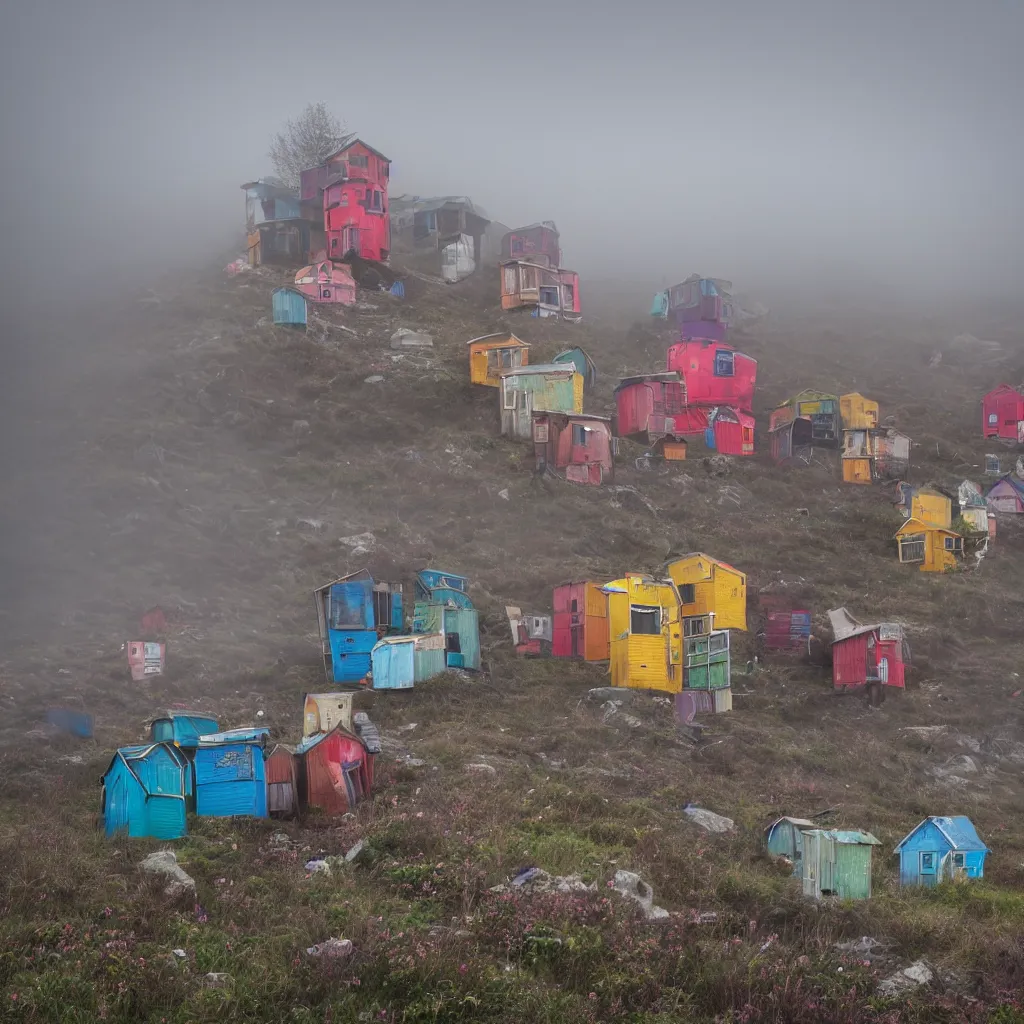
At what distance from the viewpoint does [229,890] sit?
11.9 m

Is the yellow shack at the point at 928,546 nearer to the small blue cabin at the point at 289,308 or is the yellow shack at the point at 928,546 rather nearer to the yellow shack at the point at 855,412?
the yellow shack at the point at 855,412

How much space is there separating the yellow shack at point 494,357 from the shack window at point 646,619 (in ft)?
78.1

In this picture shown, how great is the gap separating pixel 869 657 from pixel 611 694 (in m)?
7.23

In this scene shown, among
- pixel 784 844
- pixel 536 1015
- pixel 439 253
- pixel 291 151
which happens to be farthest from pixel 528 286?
pixel 536 1015

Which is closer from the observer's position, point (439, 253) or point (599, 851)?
point (599, 851)

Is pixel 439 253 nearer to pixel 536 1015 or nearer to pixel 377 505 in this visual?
pixel 377 505

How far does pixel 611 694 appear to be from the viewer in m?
25.0

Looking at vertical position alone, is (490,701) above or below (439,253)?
below

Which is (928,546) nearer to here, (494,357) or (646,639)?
(646,639)

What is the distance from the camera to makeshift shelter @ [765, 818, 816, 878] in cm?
1484

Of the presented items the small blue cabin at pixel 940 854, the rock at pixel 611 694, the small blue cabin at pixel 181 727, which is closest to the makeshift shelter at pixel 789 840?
the small blue cabin at pixel 940 854

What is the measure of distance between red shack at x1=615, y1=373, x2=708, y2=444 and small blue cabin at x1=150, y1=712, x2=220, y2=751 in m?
30.8

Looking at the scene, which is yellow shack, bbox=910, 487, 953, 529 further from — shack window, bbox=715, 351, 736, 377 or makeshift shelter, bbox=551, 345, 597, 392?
makeshift shelter, bbox=551, 345, 597, 392

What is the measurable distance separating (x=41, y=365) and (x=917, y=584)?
130 ft
